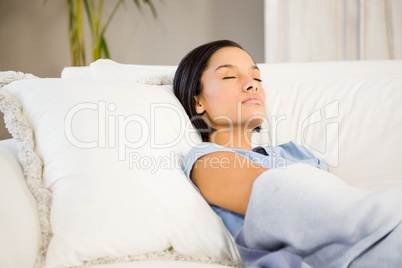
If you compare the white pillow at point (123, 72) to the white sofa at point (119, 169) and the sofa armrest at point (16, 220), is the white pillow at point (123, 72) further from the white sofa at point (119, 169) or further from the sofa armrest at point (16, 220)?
the sofa armrest at point (16, 220)

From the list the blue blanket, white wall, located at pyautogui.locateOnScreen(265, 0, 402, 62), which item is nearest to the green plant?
white wall, located at pyautogui.locateOnScreen(265, 0, 402, 62)

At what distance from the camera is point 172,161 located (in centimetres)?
106

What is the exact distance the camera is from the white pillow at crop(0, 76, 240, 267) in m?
0.89

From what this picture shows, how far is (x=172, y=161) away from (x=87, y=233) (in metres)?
0.27

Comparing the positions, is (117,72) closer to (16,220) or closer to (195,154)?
(195,154)

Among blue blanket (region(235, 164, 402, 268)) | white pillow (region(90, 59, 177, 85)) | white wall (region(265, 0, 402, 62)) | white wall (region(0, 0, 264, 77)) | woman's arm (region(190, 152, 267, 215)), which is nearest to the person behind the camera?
blue blanket (region(235, 164, 402, 268))

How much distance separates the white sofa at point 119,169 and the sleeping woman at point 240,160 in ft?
0.19

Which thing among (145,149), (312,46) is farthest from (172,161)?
(312,46)

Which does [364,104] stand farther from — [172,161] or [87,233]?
[87,233]

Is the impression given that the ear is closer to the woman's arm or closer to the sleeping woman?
the sleeping woman

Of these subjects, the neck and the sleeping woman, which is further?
the neck

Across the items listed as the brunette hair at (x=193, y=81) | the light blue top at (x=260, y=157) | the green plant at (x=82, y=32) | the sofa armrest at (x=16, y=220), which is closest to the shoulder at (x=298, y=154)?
the light blue top at (x=260, y=157)

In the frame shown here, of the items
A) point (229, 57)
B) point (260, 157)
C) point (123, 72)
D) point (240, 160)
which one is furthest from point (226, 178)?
point (123, 72)

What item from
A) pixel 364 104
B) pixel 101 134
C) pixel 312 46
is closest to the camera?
pixel 101 134
